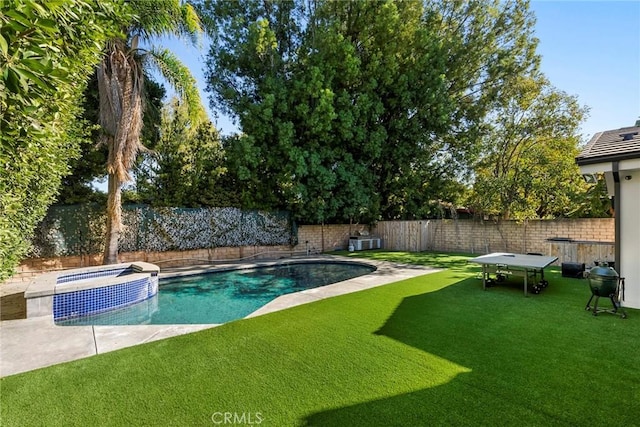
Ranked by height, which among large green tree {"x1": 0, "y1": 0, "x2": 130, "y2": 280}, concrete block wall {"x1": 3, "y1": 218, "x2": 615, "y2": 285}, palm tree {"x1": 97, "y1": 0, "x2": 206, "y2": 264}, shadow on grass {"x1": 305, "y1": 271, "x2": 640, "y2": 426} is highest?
palm tree {"x1": 97, "y1": 0, "x2": 206, "y2": 264}

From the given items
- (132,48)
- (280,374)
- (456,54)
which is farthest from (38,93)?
(456,54)

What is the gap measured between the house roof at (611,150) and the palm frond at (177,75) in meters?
10.2

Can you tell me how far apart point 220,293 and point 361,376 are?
645 centimetres

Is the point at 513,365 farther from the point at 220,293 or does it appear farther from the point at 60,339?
the point at 220,293

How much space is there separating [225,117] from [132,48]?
6189 millimetres

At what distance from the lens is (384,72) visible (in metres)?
15.3

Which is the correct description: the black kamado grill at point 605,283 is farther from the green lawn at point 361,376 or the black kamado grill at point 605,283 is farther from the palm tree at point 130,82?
the palm tree at point 130,82

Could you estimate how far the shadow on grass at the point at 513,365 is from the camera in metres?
2.63

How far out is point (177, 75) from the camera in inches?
381

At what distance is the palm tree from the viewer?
9.16 metres

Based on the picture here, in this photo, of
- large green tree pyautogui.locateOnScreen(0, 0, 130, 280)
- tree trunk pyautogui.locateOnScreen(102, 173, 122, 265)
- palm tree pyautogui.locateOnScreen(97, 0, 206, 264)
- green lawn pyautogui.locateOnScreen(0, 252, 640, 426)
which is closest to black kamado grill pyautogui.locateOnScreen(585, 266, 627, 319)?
green lawn pyautogui.locateOnScreen(0, 252, 640, 426)

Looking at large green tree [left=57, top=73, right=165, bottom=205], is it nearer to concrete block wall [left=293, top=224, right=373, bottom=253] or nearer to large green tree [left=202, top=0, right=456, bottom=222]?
large green tree [left=202, top=0, right=456, bottom=222]

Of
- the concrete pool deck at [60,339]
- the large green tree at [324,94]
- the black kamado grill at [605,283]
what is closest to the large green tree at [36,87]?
the concrete pool deck at [60,339]

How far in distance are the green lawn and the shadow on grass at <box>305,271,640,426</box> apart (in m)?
→ 0.02
